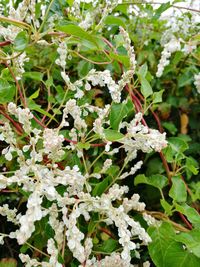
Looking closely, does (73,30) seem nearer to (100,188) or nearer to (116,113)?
(116,113)

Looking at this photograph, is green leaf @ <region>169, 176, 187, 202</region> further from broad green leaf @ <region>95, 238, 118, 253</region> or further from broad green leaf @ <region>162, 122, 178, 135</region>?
broad green leaf @ <region>162, 122, 178, 135</region>

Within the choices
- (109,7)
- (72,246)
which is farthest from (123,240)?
(109,7)

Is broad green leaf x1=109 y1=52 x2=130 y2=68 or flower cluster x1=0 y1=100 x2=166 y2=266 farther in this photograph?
broad green leaf x1=109 y1=52 x2=130 y2=68

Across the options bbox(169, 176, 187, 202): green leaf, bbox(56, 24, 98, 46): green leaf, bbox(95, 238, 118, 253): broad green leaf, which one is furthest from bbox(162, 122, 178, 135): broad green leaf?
bbox(56, 24, 98, 46): green leaf

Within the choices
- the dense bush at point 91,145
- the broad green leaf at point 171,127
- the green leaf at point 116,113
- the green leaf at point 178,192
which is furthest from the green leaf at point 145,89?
the broad green leaf at point 171,127

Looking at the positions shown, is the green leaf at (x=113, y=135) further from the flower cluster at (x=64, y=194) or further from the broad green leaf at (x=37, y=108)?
the broad green leaf at (x=37, y=108)

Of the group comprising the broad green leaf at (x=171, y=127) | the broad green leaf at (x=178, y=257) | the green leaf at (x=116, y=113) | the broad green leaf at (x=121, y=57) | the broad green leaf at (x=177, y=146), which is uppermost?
the broad green leaf at (x=121, y=57)

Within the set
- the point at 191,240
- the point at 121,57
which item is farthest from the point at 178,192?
the point at 121,57

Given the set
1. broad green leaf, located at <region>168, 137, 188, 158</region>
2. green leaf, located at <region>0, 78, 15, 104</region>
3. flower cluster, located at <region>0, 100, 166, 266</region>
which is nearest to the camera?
flower cluster, located at <region>0, 100, 166, 266</region>
